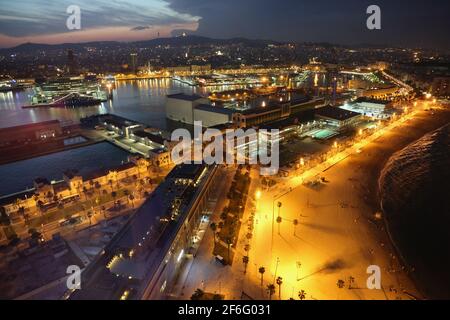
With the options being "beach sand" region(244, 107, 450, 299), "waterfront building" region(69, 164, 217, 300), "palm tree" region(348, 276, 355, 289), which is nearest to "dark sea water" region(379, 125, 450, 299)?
"beach sand" region(244, 107, 450, 299)

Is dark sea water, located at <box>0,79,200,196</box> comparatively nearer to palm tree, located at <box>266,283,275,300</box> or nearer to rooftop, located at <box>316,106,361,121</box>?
palm tree, located at <box>266,283,275,300</box>

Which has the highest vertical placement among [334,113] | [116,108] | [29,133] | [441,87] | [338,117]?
[441,87]

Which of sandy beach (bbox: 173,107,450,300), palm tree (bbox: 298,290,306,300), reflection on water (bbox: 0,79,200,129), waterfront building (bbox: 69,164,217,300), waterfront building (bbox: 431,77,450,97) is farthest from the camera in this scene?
waterfront building (bbox: 431,77,450,97)

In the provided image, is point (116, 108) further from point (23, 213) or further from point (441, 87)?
point (441, 87)

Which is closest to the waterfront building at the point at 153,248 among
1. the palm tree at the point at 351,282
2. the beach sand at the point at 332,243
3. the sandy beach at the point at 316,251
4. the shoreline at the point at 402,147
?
the sandy beach at the point at 316,251

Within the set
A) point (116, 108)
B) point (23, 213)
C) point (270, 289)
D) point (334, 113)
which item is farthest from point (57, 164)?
point (334, 113)
